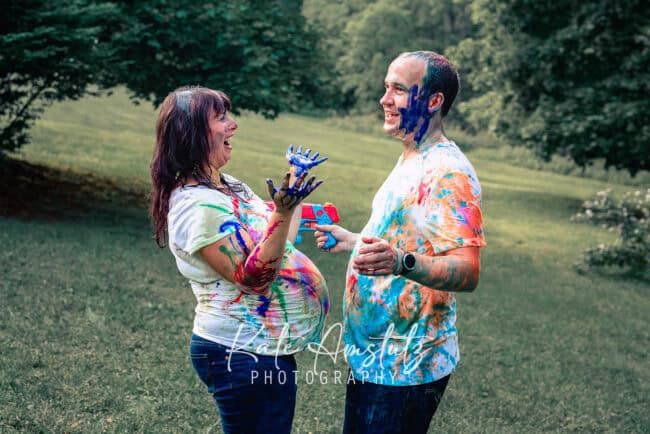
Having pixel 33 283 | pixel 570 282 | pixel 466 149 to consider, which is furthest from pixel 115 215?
pixel 466 149

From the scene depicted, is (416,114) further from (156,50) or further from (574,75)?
(574,75)

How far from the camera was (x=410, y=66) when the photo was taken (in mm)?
2646

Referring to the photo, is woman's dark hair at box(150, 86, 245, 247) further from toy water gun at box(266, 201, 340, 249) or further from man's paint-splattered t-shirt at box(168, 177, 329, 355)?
toy water gun at box(266, 201, 340, 249)

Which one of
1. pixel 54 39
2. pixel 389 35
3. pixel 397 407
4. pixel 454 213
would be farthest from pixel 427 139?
pixel 389 35

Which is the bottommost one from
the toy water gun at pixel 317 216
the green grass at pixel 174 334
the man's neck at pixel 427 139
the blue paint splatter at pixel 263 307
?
the green grass at pixel 174 334

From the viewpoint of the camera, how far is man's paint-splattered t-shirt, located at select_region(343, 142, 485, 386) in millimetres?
2438

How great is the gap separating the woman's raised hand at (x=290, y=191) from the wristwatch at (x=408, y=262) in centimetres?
37

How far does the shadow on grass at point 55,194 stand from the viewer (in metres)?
10.9

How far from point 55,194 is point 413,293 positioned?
10965 millimetres

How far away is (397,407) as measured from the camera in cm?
254

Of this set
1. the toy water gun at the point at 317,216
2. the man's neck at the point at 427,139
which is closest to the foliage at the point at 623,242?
the toy water gun at the point at 317,216

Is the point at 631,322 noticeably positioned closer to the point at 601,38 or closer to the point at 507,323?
the point at 507,323

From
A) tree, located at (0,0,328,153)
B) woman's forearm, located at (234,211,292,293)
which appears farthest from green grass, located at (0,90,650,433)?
woman's forearm, located at (234,211,292,293)

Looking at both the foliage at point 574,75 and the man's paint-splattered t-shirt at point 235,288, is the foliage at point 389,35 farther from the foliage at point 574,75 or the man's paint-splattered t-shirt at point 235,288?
the man's paint-splattered t-shirt at point 235,288
